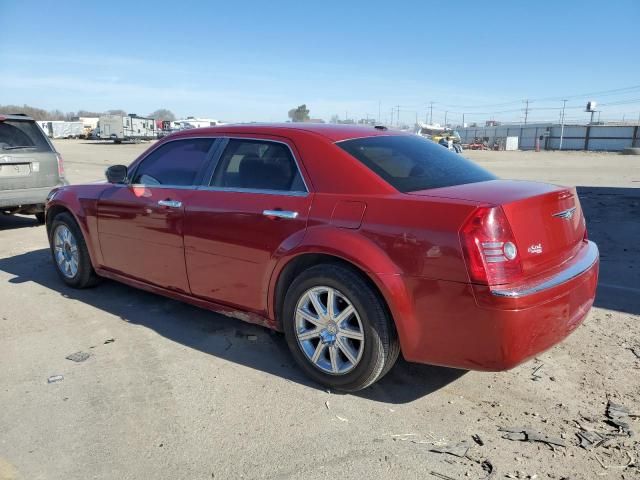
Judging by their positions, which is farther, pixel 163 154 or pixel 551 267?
pixel 163 154

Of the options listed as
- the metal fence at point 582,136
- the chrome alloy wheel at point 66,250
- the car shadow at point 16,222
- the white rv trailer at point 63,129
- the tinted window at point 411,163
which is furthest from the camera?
the white rv trailer at point 63,129

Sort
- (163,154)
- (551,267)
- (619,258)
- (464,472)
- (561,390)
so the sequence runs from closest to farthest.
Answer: (464,472), (551,267), (561,390), (163,154), (619,258)

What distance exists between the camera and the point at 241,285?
3.81 m

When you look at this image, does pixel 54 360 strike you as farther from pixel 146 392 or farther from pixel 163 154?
pixel 163 154

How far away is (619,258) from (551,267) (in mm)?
4233

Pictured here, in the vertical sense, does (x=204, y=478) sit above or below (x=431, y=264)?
below

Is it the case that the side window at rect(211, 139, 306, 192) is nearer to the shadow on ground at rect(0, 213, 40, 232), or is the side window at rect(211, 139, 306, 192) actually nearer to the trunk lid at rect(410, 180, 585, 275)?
the trunk lid at rect(410, 180, 585, 275)

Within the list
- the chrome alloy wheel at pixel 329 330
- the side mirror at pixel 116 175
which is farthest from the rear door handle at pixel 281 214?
the side mirror at pixel 116 175

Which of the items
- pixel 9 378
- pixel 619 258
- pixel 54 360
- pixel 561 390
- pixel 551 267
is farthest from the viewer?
pixel 619 258

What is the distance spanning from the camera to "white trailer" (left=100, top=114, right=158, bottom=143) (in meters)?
55.9

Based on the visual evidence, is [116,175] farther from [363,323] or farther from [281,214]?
[363,323]

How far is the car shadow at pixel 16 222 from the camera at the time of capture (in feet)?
30.6

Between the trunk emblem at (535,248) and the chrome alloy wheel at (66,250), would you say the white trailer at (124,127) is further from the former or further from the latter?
the trunk emblem at (535,248)

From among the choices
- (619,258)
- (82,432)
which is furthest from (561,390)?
(619,258)
